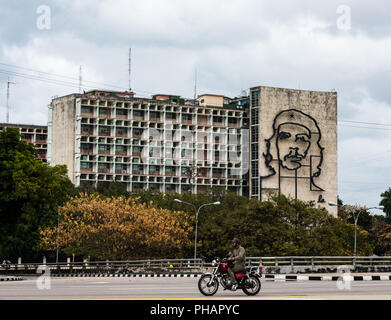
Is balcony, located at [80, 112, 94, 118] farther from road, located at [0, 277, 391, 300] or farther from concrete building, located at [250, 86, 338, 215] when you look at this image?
road, located at [0, 277, 391, 300]

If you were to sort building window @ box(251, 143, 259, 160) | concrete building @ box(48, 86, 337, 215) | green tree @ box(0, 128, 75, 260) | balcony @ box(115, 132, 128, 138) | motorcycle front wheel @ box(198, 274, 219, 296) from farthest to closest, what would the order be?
building window @ box(251, 143, 259, 160), balcony @ box(115, 132, 128, 138), concrete building @ box(48, 86, 337, 215), green tree @ box(0, 128, 75, 260), motorcycle front wheel @ box(198, 274, 219, 296)

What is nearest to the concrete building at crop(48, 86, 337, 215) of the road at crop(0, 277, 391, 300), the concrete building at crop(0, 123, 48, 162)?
the concrete building at crop(0, 123, 48, 162)

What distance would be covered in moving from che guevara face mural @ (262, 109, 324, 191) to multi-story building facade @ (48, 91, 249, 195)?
646 centimetres

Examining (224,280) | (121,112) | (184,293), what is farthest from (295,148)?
(224,280)

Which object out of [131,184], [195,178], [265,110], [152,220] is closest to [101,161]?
[131,184]

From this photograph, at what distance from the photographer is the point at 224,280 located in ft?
62.6

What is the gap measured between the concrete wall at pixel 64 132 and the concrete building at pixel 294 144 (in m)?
32.0

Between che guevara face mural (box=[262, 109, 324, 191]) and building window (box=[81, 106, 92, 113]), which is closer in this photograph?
building window (box=[81, 106, 92, 113])

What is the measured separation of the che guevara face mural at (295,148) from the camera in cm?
13275

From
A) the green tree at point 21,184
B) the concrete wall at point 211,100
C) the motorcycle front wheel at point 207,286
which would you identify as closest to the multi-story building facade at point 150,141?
the concrete wall at point 211,100

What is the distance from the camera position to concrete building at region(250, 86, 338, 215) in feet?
435

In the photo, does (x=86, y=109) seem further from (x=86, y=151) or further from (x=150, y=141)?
(x=150, y=141)

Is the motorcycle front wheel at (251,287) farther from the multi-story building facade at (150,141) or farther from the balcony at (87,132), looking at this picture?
the balcony at (87,132)

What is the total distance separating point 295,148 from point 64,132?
41.1 m
